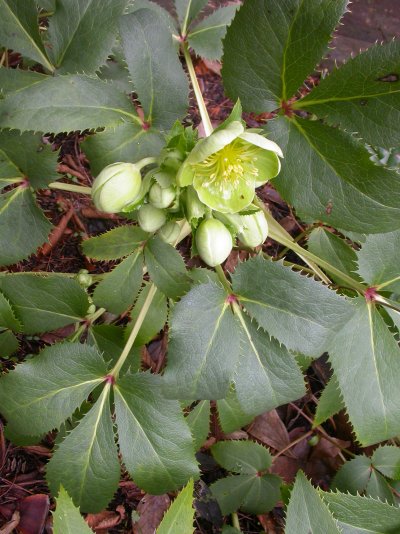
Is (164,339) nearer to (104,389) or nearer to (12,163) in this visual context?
(104,389)

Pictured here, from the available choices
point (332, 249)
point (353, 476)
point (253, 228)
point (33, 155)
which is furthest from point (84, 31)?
point (353, 476)

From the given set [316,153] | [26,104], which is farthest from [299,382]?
[26,104]

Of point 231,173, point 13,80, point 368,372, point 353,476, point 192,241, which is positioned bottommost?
point 353,476

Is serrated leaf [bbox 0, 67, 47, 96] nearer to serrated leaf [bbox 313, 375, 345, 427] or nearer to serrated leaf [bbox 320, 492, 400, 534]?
serrated leaf [bbox 313, 375, 345, 427]

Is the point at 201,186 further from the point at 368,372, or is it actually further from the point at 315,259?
the point at 368,372

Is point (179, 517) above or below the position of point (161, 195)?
below
